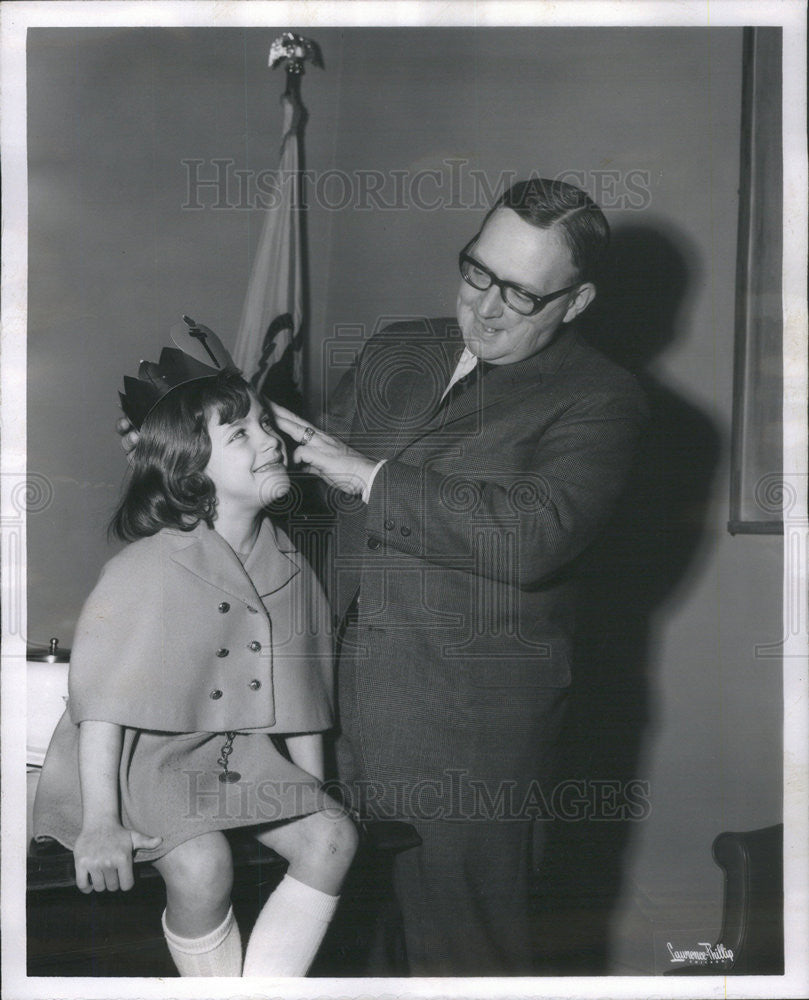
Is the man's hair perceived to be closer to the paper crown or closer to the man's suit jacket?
the man's suit jacket

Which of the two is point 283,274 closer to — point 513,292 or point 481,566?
point 513,292

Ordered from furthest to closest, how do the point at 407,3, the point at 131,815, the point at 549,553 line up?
the point at 407,3 → the point at 549,553 → the point at 131,815

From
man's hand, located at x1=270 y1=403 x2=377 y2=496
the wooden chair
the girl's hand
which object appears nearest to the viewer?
the girl's hand

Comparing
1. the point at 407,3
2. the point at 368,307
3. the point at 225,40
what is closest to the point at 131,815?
the point at 368,307

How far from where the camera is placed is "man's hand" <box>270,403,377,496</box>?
187 centimetres

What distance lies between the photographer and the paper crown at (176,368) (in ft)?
6.00

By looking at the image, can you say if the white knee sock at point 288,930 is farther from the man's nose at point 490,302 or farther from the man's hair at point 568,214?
the man's hair at point 568,214

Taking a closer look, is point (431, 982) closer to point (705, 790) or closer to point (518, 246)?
point (705, 790)

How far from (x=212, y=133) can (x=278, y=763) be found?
127 cm

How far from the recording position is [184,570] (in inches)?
72.1

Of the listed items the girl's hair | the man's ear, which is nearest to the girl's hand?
the girl's hair

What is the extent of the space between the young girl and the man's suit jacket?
5.1 inches

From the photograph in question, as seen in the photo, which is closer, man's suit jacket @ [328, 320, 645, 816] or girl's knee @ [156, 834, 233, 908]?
girl's knee @ [156, 834, 233, 908]

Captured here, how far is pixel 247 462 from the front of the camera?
182 centimetres
